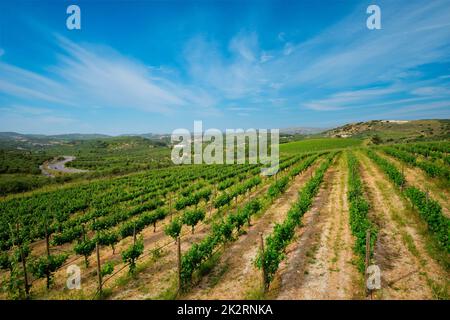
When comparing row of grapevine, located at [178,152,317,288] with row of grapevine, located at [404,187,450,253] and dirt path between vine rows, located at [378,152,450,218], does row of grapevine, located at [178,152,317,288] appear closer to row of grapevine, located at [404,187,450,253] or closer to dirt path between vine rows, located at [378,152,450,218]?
row of grapevine, located at [404,187,450,253]

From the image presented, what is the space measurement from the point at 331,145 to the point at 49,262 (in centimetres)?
7910

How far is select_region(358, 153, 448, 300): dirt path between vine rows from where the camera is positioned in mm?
7787

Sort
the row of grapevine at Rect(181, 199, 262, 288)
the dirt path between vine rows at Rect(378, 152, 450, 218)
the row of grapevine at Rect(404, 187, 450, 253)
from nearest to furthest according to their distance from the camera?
the row of grapevine at Rect(181, 199, 262, 288) → the row of grapevine at Rect(404, 187, 450, 253) → the dirt path between vine rows at Rect(378, 152, 450, 218)

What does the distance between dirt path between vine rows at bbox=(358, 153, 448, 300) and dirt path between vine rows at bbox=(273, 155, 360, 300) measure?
106cm

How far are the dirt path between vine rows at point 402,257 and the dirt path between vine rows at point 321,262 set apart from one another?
3.47 ft

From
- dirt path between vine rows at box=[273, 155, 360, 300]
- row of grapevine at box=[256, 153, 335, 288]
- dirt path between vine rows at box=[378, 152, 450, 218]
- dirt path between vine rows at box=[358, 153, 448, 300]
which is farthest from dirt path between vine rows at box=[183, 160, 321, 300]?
dirt path between vine rows at box=[378, 152, 450, 218]

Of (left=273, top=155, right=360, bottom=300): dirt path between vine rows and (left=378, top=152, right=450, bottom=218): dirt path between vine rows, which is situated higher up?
(left=378, top=152, right=450, bottom=218): dirt path between vine rows

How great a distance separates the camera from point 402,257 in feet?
32.1

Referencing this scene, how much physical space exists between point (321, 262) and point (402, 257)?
132 inches

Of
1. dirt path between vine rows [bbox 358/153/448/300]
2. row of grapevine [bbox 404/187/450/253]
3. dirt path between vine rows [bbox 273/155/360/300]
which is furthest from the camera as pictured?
row of grapevine [bbox 404/187/450/253]

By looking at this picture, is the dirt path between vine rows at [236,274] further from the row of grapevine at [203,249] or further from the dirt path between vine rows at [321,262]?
the dirt path between vine rows at [321,262]

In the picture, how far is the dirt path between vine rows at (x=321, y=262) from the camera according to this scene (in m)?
8.00

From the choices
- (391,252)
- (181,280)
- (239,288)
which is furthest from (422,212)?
(181,280)
